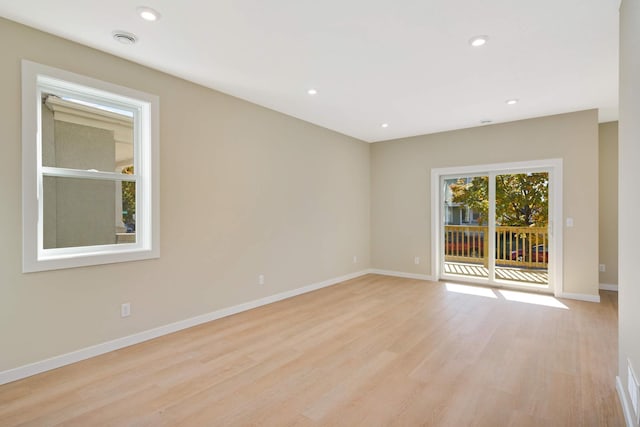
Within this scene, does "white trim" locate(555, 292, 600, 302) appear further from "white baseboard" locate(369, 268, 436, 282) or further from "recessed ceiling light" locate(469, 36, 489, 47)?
"recessed ceiling light" locate(469, 36, 489, 47)

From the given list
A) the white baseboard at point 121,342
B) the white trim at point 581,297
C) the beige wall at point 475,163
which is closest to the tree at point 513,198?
the beige wall at point 475,163

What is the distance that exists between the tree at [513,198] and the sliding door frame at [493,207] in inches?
3.5

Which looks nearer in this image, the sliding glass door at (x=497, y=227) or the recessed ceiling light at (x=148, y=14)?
the recessed ceiling light at (x=148, y=14)

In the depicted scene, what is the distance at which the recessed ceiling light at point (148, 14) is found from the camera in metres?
2.26

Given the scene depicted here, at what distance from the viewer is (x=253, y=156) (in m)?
4.27

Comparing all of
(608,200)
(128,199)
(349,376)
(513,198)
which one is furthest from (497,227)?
(128,199)

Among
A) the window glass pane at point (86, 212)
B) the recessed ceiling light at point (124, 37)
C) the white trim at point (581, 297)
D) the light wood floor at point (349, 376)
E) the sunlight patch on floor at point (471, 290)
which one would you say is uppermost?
the recessed ceiling light at point (124, 37)

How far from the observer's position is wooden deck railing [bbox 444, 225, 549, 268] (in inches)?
199

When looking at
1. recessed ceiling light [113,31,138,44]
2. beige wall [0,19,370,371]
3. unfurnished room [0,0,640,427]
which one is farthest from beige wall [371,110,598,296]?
recessed ceiling light [113,31,138,44]

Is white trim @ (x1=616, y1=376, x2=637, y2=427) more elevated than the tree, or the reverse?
the tree

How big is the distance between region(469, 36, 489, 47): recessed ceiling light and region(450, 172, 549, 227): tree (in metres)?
3.15

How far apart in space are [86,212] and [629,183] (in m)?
4.07

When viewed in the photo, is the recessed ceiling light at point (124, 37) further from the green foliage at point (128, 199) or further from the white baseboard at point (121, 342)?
the white baseboard at point (121, 342)

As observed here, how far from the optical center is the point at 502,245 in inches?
212
